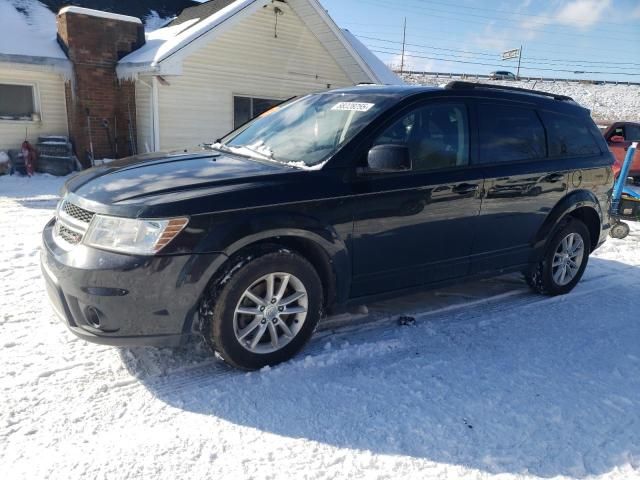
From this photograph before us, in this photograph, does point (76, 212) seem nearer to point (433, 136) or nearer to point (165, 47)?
point (433, 136)

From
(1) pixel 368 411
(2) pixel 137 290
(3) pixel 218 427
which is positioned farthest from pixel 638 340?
(2) pixel 137 290

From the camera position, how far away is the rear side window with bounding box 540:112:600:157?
4.59 metres

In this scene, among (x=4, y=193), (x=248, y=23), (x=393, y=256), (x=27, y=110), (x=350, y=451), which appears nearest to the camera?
(x=350, y=451)

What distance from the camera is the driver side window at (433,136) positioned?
362cm

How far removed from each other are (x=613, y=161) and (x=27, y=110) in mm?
12434

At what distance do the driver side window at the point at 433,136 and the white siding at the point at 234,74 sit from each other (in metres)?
9.73

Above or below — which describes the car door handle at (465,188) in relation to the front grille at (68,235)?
above

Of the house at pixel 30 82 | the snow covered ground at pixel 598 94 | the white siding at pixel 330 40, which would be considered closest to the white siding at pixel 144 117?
the house at pixel 30 82

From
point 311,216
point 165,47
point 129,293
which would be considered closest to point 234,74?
point 165,47

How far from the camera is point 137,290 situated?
9.00ft

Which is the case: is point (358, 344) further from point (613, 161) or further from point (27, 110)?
point (27, 110)

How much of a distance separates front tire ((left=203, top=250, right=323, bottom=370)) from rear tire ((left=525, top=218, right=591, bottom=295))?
8.21 feet

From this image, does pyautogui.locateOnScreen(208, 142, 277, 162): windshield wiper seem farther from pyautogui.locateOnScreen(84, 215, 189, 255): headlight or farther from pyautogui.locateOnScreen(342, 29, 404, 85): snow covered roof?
pyautogui.locateOnScreen(342, 29, 404, 85): snow covered roof

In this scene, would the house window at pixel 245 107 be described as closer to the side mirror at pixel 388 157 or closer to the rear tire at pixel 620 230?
the rear tire at pixel 620 230
